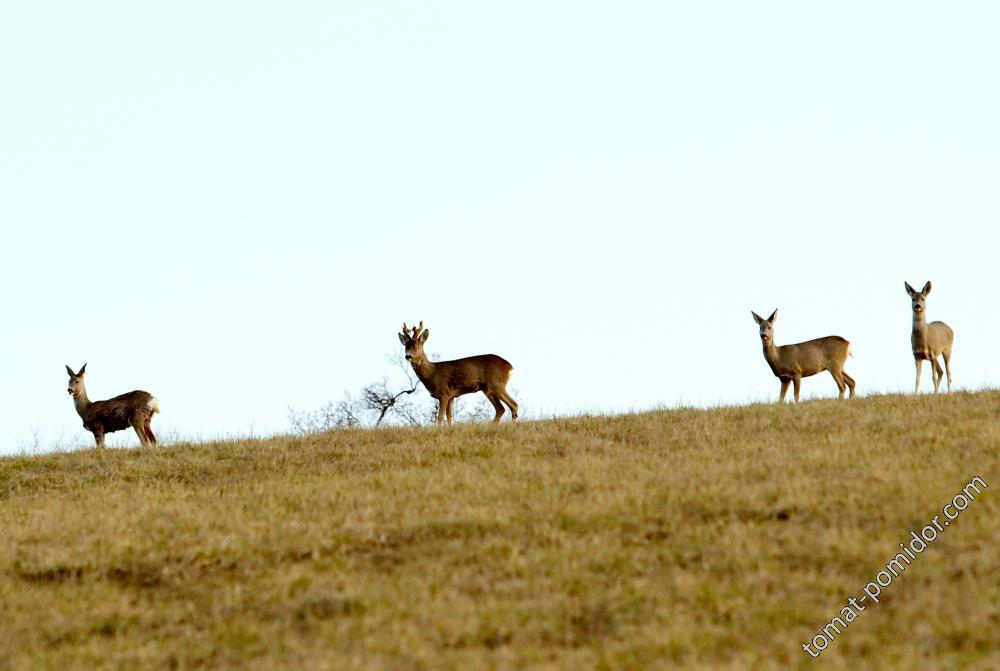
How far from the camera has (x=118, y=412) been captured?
79.2ft

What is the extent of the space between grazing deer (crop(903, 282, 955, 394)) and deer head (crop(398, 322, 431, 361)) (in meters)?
9.53

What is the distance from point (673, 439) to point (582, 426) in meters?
2.08

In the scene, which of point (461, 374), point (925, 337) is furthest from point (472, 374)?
point (925, 337)

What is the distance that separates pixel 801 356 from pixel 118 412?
13254 mm

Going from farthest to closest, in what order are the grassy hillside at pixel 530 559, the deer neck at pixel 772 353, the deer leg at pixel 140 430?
the deer neck at pixel 772 353
the deer leg at pixel 140 430
the grassy hillside at pixel 530 559

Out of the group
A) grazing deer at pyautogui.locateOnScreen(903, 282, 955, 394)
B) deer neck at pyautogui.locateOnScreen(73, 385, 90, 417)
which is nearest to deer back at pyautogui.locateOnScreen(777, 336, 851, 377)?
grazing deer at pyautogui.locateOnScreen(903, 282, 955, 394)

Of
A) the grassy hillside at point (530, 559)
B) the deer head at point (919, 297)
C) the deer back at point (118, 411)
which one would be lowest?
the grassy hillside at point (530, 559)

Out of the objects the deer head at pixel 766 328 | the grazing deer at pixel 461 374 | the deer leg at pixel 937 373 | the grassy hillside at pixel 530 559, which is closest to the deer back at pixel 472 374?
the grazing deer at pixel 461 374

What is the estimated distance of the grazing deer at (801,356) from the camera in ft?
81.5

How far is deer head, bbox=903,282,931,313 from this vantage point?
Answer: 2478 cm

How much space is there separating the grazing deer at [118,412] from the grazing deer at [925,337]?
14683 millimetres

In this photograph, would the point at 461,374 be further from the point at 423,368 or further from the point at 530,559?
the point at 530,559

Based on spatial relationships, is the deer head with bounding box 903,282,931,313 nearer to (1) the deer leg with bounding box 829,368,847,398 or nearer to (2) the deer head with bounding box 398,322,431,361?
(1) the deer leg with bounding box 829,368,847,398

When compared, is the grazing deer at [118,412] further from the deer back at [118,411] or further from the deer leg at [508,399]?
the deer leg at [508,399]
